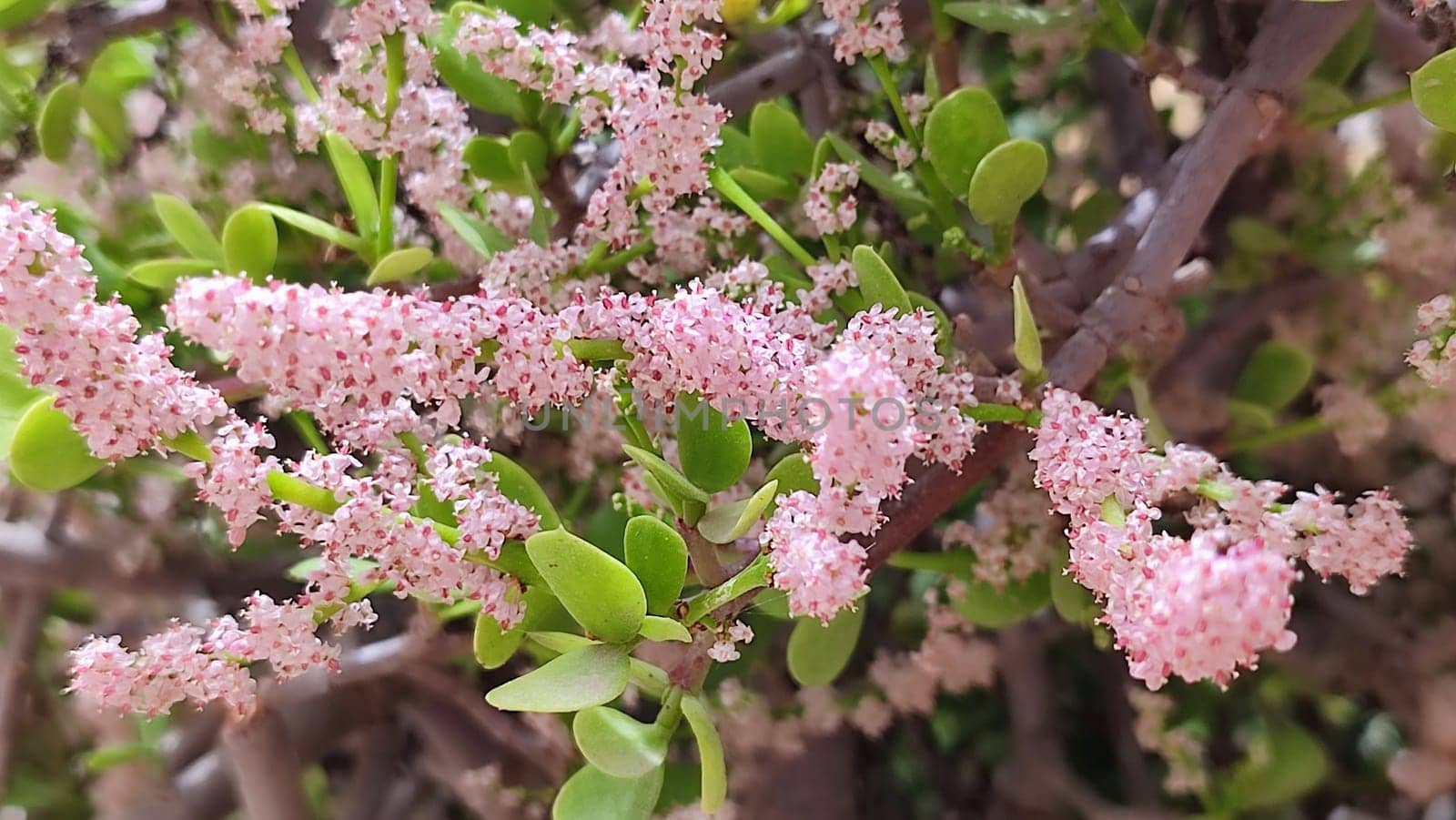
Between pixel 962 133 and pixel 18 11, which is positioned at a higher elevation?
pixel 18 11

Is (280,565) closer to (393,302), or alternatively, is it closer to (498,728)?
(498,728)

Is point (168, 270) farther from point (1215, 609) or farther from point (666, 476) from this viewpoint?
point (1215, 609)

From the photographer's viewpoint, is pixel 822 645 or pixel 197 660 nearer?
pixel 197 660

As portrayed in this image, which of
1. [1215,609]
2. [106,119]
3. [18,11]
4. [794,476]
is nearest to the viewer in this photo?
[1215,609]

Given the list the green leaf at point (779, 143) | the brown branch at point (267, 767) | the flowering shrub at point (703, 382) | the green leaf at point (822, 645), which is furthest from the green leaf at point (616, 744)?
the brown branch at point (267, 767)

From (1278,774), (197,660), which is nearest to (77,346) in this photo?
(197,660)

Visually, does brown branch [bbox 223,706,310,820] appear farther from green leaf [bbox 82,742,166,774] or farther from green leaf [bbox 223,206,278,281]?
green leaf [bbox 223,206,278,281]

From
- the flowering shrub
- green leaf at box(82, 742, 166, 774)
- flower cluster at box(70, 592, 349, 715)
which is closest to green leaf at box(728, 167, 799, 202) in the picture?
the flowering shrub

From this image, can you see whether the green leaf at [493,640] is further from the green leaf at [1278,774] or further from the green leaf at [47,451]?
the green leaf at [1278,774]
